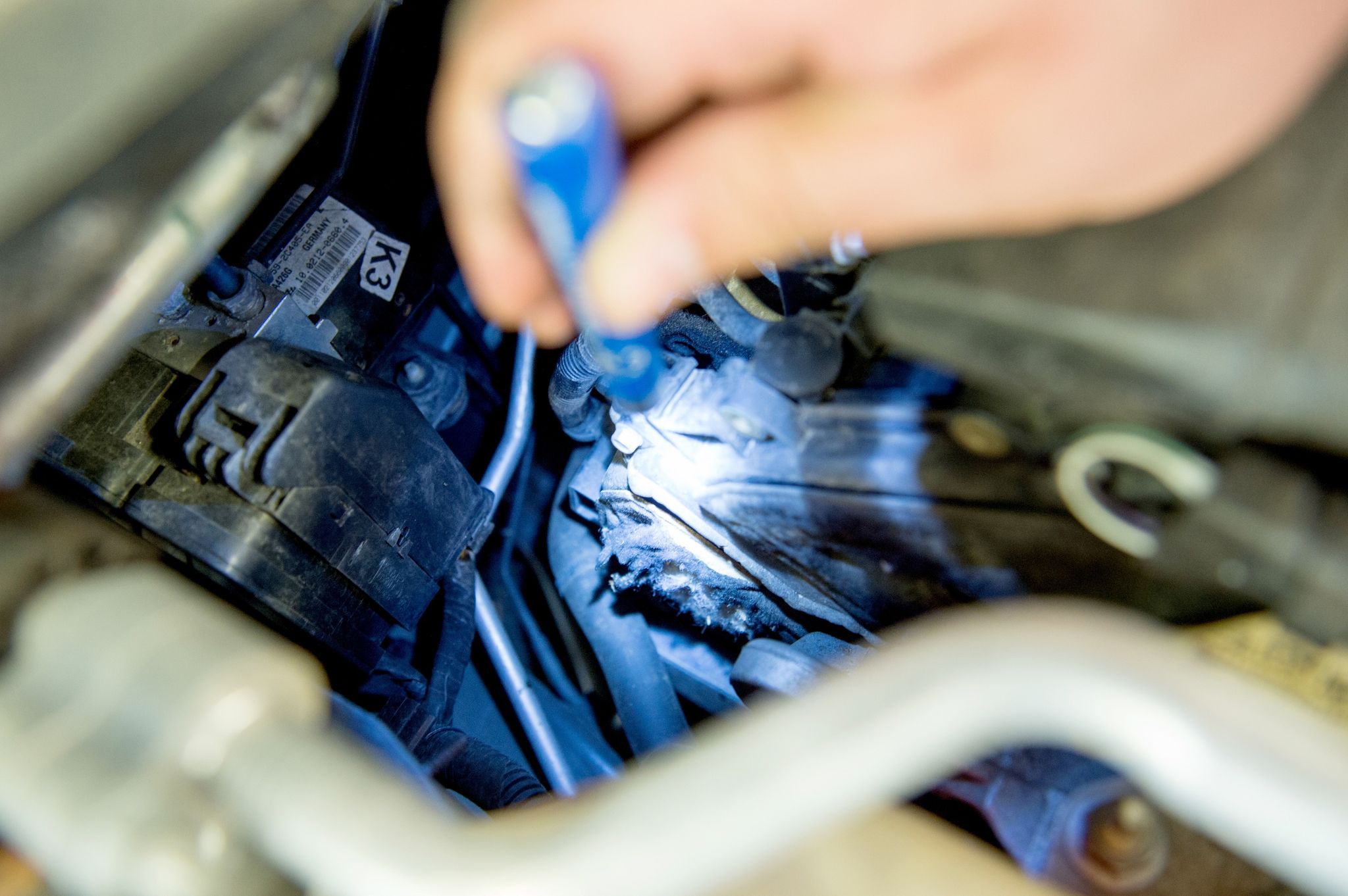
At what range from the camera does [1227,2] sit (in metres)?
0.38

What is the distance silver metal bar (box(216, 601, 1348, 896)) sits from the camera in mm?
369

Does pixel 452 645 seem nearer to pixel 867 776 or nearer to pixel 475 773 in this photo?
pixel 475 773

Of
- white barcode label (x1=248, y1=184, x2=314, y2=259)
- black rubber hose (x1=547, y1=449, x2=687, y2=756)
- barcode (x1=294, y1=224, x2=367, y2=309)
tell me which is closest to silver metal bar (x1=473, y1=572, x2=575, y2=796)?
black rubber hose (x1=547, y1=449, x2=687, y2=756)

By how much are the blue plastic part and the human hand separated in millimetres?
19

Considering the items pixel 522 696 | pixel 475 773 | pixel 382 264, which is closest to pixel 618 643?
pixel 522 696

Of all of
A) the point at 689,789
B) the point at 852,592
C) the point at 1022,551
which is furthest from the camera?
the point at 852,592

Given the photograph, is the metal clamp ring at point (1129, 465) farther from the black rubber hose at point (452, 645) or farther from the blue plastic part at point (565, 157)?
the black rubber hose at point (452, 645)

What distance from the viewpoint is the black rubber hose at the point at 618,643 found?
1.15 m

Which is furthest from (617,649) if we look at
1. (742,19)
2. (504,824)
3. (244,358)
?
(742,19)

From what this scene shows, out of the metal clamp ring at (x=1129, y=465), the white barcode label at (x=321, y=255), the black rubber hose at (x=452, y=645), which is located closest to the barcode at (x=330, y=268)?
the white barcode label at (x=321, y=255)

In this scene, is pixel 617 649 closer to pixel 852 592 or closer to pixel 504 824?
pixel 852 592

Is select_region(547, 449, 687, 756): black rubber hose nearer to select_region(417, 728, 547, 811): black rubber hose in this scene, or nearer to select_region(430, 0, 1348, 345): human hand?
select_region(417, 728, 547, 811): black rubber hose

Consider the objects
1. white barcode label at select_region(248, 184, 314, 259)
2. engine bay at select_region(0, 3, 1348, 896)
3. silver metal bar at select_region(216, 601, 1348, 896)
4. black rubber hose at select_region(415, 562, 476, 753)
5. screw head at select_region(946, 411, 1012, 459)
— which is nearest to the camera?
silver metal bar at select_region(216, 601, 1348, 896)

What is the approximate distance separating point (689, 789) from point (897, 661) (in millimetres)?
126
